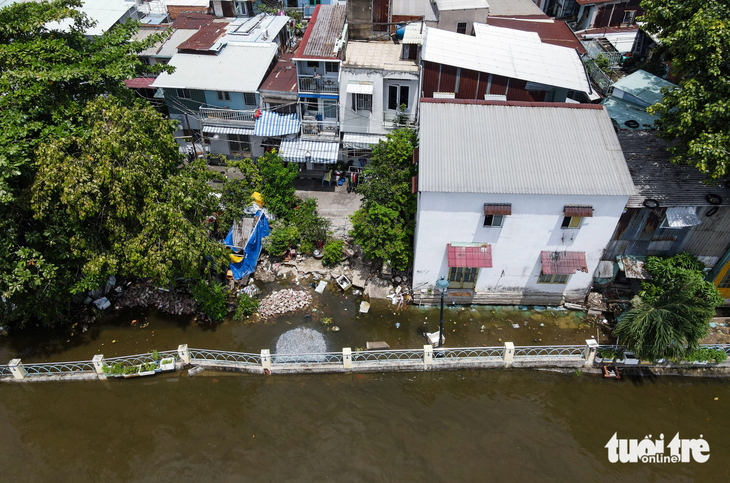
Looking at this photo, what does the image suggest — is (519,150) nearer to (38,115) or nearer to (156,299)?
(156,299)

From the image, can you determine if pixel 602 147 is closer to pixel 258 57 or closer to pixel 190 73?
pixel 258 57

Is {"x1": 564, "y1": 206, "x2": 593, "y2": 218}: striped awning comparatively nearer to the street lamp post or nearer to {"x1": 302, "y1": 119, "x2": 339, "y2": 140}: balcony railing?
the street lamp post

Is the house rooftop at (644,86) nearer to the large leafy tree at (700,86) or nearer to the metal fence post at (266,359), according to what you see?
the large leafy tree at (700,86)

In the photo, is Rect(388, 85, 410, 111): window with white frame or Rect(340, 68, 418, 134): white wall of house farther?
Rect(388, 85, 410, 111): window with white frame

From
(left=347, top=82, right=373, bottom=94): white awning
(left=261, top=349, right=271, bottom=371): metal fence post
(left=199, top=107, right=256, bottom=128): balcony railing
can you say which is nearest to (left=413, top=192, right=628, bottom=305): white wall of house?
(left=261, top=349, right=271, bottom=371): metal fence post

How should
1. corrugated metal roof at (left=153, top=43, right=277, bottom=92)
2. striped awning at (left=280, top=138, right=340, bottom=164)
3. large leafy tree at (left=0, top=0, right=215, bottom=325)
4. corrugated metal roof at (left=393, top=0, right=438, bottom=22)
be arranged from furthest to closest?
corrugated metal roof at (left=393, top=0, right=438, bottom=22) < corrugated metal roof at (left=153, top=43, right=277, bottom=92) < striped awning at (left=280, top=138, right=340, bottom=164) < large leafy tree at (left=0, top=0, right=215, bottom=325)

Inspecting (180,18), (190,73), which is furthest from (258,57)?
(180,18)

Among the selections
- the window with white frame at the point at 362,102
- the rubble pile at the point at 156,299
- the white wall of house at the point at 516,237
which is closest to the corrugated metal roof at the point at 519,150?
the white wall of house at the point at 516,237
